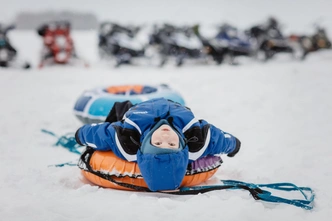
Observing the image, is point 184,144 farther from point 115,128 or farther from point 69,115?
point 69,115

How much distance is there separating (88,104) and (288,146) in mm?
1820

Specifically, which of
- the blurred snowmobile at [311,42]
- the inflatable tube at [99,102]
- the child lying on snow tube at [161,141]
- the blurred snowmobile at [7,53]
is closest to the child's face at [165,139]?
the child lying on snow tube at [161,141]

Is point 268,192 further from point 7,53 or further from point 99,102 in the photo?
point 7,53

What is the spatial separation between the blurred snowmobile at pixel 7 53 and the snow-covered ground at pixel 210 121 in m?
0.28

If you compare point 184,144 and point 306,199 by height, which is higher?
point 184,144

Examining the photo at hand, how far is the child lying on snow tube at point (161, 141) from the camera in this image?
2.09m

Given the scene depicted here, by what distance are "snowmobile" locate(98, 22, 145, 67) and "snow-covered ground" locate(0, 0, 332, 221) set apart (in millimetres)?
1035

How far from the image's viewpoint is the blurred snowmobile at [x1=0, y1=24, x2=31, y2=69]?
25.4 ft

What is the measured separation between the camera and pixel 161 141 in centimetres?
211

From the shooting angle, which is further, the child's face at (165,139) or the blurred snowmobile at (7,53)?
the blurred snowmobile at (7,53)

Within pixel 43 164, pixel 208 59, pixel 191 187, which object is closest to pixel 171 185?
pixel 191 187

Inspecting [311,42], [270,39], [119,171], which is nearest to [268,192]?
[119,171]

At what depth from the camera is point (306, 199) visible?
215 cm

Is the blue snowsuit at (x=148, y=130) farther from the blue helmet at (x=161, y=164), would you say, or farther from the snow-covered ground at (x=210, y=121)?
the snow-covered ground at (x=210, y=121)
